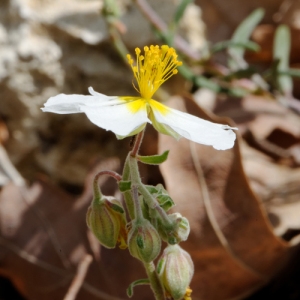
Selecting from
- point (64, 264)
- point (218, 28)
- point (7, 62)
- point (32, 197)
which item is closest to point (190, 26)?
point (218, 28)

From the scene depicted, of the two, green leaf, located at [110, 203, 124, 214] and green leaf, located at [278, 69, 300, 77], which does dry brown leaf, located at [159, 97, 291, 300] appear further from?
green leaf, located at [278, 69, 300, 77]

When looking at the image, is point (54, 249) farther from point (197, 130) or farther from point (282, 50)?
point (282, 50)

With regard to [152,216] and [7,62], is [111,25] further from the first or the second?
[152,216]

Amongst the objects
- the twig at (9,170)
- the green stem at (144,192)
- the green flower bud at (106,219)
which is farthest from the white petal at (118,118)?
the twig at (9,170)

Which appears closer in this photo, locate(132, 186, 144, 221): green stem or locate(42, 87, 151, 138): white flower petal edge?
locate(42, 87, 151, 138): white flower petal edge

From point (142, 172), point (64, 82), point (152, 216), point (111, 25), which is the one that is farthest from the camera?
point (64, 82)

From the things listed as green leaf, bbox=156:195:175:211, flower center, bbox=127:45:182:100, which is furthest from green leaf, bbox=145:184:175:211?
flower center, bbox=127:45:182:100

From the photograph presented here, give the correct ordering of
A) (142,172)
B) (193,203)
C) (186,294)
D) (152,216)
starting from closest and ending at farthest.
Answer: (152,216) → (186,294) → (193,203) → (142,172)
